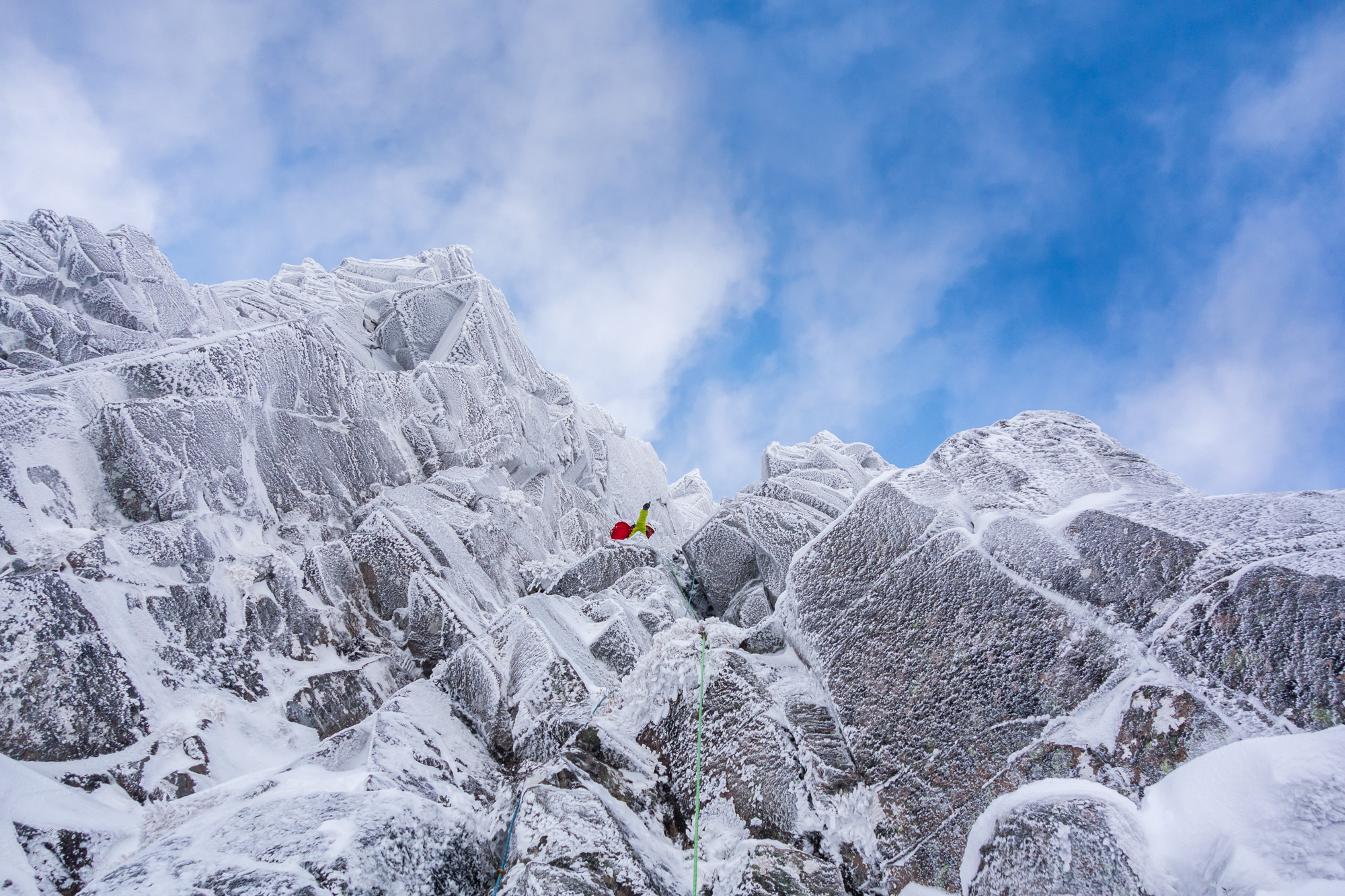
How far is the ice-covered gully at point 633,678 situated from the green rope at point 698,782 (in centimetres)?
11

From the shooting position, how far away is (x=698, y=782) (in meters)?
7.34

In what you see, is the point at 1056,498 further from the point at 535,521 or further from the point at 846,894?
the point at 535,521

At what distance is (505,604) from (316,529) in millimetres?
5846

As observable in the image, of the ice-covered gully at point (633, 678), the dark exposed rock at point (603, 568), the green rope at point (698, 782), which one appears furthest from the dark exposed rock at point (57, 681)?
the green rope at point (698, 782)

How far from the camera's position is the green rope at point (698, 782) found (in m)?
6.48

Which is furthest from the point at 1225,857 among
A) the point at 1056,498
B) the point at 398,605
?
the point at 398,605

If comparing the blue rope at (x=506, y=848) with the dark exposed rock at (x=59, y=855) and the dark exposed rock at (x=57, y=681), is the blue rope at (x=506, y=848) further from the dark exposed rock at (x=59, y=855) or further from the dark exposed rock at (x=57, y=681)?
the dark exposed rock at (x=57, y=681)

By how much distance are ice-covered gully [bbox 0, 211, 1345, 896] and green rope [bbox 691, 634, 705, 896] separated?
11 cm

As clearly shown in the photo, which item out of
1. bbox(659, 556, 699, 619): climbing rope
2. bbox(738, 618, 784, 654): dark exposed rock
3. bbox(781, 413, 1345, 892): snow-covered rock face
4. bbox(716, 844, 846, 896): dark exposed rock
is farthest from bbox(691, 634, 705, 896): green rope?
bbox(659, 556, 699, 619): climbing rope

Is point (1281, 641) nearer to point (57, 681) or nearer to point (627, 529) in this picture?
point (627, 529)

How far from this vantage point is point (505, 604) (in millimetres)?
16984

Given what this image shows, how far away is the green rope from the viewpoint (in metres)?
6.48

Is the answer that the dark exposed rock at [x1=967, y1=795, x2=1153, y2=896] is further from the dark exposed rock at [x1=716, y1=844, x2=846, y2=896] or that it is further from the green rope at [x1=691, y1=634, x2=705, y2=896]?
the green rope at [x1=691, y1=634, x2=705, y2=896]

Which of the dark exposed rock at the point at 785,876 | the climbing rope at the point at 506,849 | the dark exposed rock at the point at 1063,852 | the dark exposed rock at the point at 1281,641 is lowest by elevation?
the climbing rope at the point at 506,849
